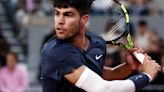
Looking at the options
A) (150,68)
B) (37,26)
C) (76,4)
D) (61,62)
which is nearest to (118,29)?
(150,68)

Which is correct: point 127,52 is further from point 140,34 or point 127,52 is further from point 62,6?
point 140,34

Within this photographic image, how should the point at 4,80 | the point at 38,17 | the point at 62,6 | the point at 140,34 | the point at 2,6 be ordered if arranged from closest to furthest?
the point at 62,6, the point at 4,80, the point at 140,34, the point at 38,17, the point at 2,6

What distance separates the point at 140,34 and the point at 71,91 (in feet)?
22.1

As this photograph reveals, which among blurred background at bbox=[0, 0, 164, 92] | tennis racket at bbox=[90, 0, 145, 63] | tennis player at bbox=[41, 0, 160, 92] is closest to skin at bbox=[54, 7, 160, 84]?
tennis player at bbox=[41, 0, 160, 92]

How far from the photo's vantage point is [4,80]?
9500 mm

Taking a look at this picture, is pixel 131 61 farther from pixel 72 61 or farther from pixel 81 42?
pixel 72 61

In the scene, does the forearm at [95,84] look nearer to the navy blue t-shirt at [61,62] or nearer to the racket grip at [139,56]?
the navy blue t-shirt at [61,62]

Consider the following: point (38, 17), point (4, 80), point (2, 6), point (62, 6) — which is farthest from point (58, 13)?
point (2, 6)

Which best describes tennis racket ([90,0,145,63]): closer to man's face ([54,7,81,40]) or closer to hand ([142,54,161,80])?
hand ([142,54,161,80])

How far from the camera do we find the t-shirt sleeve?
4.89m

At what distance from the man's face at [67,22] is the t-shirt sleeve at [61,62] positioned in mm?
112

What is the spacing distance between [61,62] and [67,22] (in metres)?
0.32

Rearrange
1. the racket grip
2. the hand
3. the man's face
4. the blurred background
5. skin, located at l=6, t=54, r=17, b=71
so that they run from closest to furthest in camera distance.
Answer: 1. the man's face
2. the hand
3. the racket grip
4. skin, located at l=6, t=54, r=17, b=71
5. the blurred background

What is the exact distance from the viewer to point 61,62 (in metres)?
4.88
